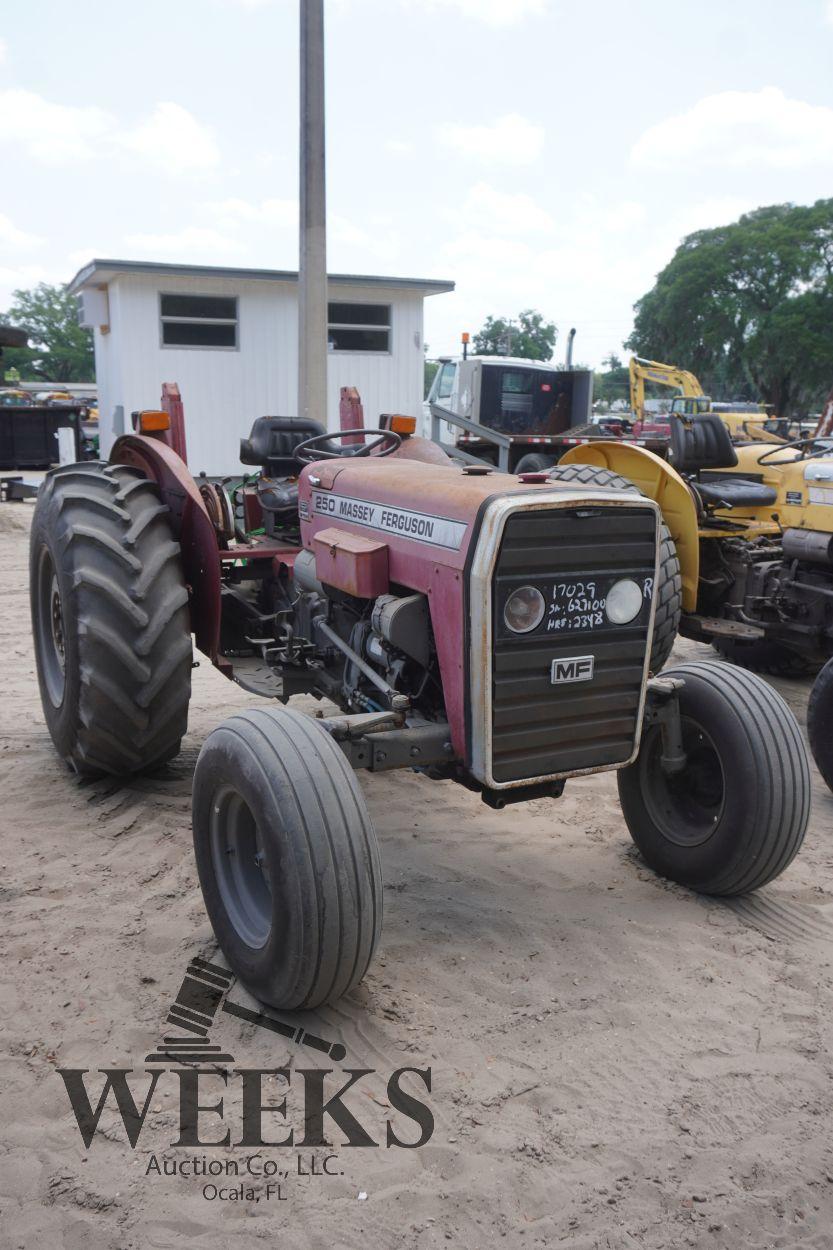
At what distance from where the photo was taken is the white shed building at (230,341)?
15.0m

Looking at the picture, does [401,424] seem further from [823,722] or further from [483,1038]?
[483,1038]

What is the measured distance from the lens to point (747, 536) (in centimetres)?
661

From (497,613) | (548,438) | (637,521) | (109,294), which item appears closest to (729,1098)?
(497,613)

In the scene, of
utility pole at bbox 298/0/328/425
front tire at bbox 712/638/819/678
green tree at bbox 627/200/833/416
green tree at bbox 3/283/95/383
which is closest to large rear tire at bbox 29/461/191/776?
front tire at bbox 712/638/819/678

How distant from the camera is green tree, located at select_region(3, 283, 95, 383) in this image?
56375mm

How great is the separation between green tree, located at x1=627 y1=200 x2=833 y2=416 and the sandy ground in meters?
35.5

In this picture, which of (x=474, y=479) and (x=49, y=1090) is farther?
(x=474, y=479)

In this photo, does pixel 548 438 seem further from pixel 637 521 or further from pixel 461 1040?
pixel 461 1040

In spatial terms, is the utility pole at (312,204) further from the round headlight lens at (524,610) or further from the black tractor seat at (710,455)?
the round headlight lens at (524,610)

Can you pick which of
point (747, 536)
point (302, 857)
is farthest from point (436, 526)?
point (747, 536)

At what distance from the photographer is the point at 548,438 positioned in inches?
456

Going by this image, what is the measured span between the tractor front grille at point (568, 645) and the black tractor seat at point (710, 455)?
12.5ft

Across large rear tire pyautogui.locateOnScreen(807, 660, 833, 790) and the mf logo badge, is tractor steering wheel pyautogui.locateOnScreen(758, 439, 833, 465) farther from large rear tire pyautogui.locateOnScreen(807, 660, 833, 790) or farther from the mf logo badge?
the mf logo badge

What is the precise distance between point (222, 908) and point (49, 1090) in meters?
0.66
